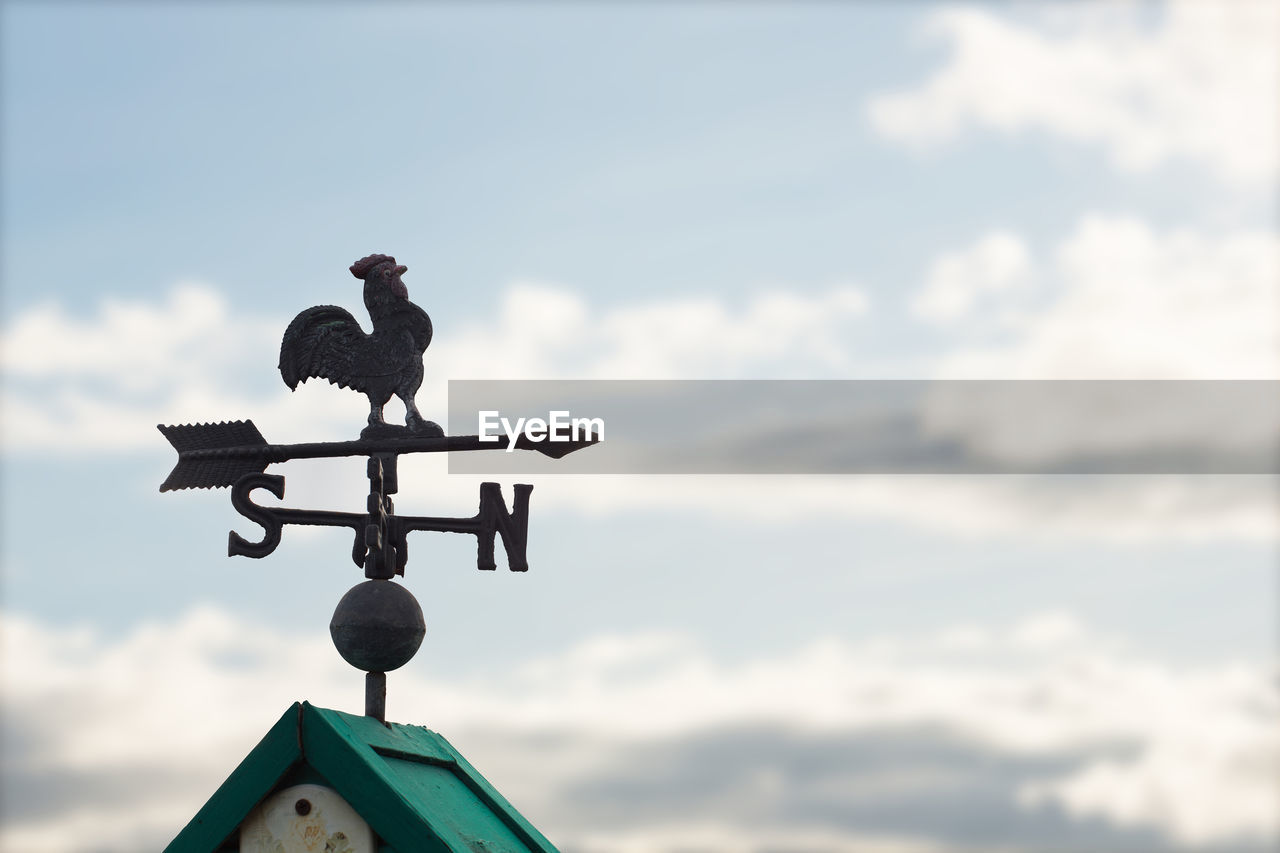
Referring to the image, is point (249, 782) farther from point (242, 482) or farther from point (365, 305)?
point (365, 305)

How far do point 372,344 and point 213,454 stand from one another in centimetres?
89

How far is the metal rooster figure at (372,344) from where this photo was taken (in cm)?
640

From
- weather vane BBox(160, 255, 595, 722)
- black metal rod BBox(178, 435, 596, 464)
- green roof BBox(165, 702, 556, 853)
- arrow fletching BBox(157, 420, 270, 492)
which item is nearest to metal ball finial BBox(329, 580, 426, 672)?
weather vane BBox(160, 255, 595, 722)

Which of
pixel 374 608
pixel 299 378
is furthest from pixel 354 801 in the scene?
pixel 299 378

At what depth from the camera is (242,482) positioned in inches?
251

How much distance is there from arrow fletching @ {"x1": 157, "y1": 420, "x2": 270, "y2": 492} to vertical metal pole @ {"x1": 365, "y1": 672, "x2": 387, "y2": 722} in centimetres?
111

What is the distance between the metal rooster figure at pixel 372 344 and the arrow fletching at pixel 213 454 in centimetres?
34

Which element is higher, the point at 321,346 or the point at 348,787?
the point at 321,346

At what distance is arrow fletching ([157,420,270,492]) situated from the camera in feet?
21.6

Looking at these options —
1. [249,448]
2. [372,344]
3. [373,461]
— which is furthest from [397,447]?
[249,448]

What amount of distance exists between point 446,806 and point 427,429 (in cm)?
153

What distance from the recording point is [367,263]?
654cm

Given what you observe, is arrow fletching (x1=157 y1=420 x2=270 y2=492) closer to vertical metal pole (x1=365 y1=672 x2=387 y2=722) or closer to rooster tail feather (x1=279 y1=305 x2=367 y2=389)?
rooster tail feather (x1=279 y1=305 x2=367 y2=389)

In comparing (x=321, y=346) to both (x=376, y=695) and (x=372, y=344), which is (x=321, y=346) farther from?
(x=376, y=695)
